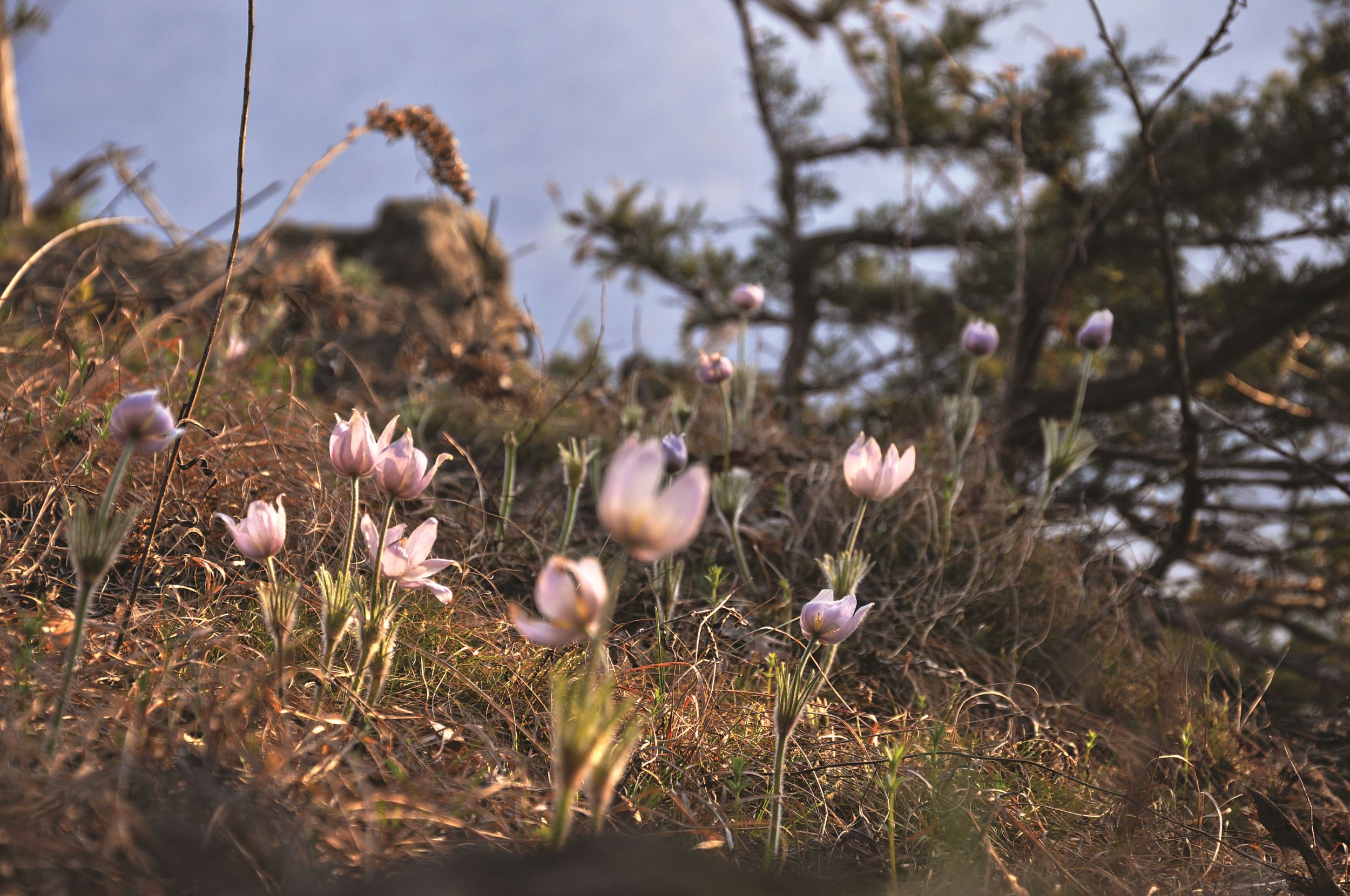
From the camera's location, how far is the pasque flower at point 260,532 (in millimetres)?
1355

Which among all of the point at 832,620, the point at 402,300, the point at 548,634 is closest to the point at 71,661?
the point at 548,634

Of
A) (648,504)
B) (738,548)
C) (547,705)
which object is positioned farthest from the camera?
(738,548)

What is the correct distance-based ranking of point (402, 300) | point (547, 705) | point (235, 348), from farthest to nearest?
point (402, 300) → point (235, 348) → point (547, 705)

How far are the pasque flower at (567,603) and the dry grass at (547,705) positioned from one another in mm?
334

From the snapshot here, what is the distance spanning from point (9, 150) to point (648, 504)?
7910 millimetres

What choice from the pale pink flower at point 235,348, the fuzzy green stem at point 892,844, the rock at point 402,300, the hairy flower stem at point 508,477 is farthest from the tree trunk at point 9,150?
the fuzzy green stem at point 892,844

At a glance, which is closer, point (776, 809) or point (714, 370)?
point (776, 809)

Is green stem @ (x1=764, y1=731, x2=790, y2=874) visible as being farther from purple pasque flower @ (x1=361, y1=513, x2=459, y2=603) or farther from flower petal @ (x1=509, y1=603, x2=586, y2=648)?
purple pasque flower @ (x1=361, y1=513, x2=459, y2=603)

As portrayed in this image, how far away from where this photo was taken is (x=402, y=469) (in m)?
1.44

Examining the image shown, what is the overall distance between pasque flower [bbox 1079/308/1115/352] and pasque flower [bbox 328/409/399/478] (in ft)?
6.62

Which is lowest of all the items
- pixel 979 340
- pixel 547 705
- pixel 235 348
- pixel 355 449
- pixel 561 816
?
pixel 547 705

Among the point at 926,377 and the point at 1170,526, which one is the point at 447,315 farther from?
the point at 1170,526

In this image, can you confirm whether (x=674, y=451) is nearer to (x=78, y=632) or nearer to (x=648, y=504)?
(x=648, y=504)

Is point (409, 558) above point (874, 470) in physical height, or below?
below
